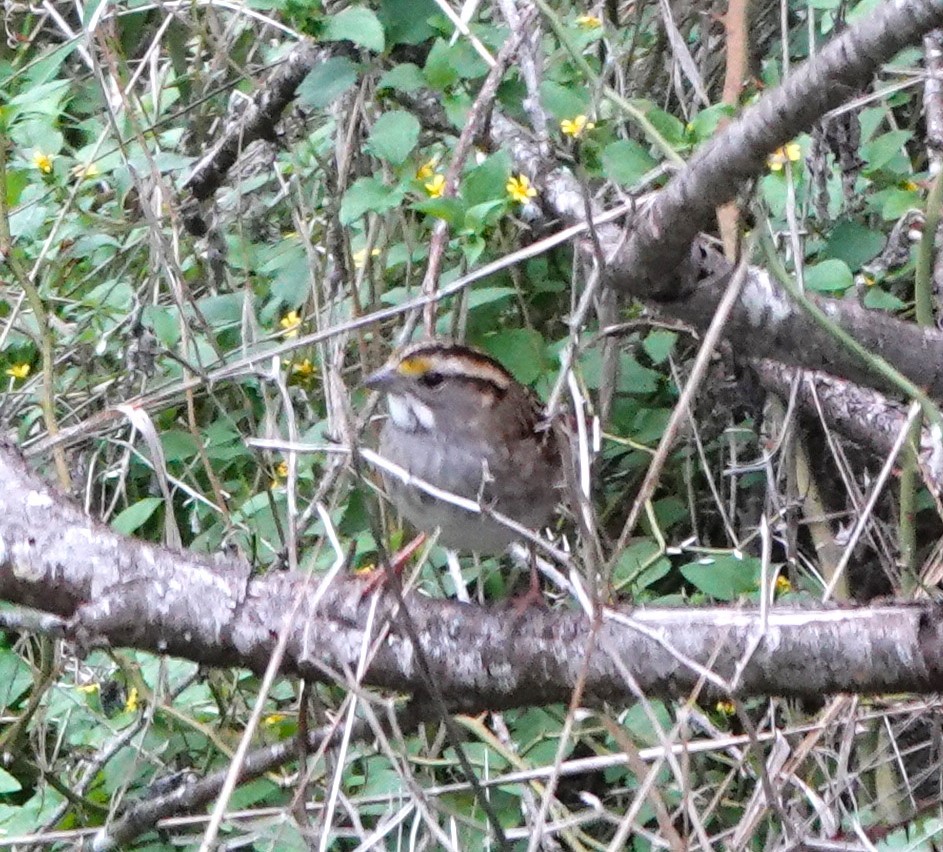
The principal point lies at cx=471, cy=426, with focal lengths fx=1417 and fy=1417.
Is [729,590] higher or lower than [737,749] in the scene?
higher

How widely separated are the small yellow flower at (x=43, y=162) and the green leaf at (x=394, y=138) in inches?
37.4

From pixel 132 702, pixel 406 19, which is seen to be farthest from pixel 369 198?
pixel 132 702

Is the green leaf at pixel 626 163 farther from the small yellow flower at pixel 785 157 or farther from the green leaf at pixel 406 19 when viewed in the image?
the green leaf at pixel 406 19

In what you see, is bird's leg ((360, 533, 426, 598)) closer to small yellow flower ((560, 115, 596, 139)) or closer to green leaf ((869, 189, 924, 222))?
small yellow flower ((560, 115, 596, 139))

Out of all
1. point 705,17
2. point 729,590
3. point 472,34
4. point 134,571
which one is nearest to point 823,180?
point 705,17

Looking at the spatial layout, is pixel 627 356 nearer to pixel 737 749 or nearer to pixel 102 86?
pixel 737 749

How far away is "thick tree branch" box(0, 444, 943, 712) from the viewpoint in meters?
2.14

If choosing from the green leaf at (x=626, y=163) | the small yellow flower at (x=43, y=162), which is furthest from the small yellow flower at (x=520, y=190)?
the small yellow flower at (x=43, y=162)

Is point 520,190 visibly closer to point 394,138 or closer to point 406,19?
point 394,138

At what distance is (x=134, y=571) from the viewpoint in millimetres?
2355

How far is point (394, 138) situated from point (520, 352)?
2.04 ft

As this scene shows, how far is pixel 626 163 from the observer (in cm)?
273

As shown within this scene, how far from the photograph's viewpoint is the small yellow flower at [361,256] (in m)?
3.51

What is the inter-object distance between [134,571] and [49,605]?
0.17 m
